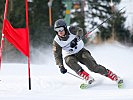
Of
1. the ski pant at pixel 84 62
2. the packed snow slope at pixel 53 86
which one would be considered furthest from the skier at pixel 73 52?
the packed snow slope at pixel 53 86

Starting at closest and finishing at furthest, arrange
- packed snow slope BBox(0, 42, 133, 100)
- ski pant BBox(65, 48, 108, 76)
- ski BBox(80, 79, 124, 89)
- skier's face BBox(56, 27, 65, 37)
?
packed snow slope BBox(0, 42, 133, 100) < ski BBox(80, 79, 124, 89) < skier's face BBox(56, 27, 65, 37) < ski pant BBox(65, 48, 108, 76)

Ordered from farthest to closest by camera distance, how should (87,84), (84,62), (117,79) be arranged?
(84,62) < (117,79) < (87,84)

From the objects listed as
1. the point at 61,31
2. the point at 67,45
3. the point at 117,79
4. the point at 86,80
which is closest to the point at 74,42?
the point at 67,45

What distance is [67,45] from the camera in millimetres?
7590

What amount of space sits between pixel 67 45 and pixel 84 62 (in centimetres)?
47

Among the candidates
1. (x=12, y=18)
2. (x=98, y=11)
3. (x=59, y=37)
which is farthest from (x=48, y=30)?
(x=98, y=11)

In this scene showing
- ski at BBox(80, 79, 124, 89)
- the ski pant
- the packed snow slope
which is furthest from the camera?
A: the ski pant

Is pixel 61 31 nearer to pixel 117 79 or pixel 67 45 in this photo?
pixel 67 45

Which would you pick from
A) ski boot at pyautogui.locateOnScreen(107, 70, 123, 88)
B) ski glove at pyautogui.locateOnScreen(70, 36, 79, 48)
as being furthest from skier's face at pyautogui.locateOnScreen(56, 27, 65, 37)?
ski boot at pyautogui.locateOnScreen(107, 70, 123, 88)

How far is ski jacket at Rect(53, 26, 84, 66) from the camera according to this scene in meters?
7.54

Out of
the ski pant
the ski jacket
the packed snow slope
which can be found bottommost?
the packed snow slope

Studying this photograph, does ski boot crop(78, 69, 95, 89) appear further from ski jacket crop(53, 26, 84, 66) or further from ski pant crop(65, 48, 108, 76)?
ski jacket crop(53, 26, 84, 66)

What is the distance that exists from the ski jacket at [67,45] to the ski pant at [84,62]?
0.10 meters

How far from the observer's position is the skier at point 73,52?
7.48m
